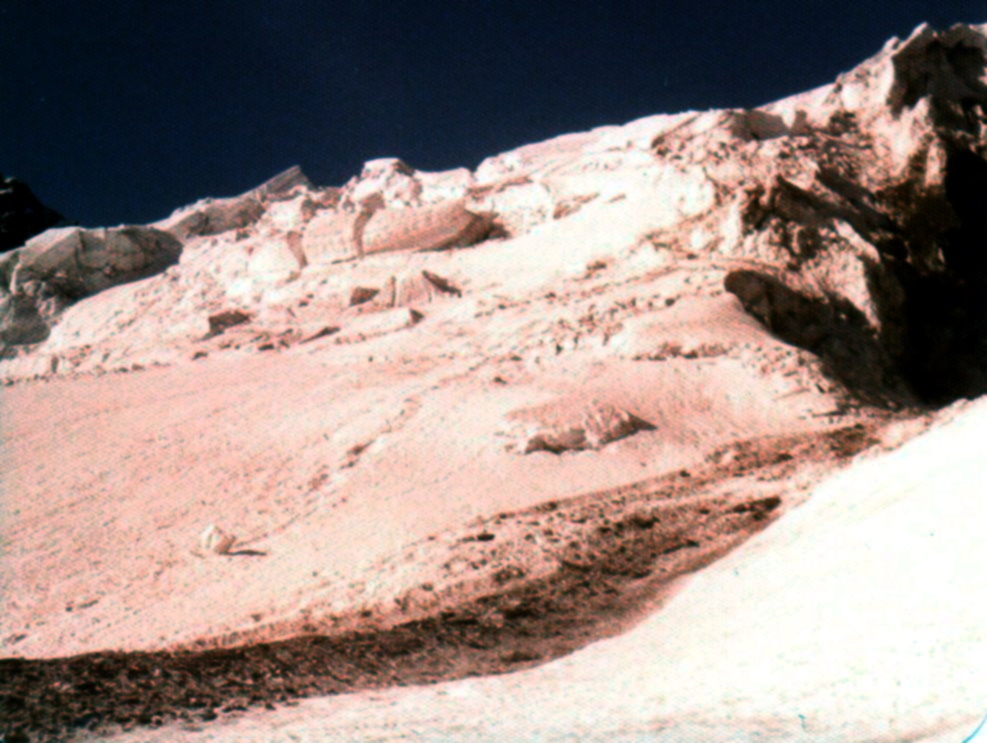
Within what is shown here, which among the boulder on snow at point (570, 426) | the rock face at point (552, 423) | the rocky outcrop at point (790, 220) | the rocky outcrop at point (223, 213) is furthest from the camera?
the rocky outcrop at point (223, 213)

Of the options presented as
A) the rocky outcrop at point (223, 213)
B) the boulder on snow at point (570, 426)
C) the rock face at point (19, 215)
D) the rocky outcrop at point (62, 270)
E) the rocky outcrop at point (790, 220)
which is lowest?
the boulder on snow at point (570, 426)

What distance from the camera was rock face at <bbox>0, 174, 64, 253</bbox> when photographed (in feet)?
78.1

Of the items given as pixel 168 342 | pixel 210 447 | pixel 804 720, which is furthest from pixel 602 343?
pixel 168 342

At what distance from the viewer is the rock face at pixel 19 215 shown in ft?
78.1

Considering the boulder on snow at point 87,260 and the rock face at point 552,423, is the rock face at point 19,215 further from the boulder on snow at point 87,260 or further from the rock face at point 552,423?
the rock face at point 552,423

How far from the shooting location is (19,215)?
949 inches

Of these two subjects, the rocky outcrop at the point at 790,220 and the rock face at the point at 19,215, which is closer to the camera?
the rocky outcrop at the point at 790,220

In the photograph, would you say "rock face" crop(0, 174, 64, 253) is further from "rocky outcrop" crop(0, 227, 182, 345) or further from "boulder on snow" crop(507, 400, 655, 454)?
"boulder on snow" crop(507, 400, 655, 454)

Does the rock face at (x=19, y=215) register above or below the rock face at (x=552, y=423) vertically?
above

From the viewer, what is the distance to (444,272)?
1467 cm

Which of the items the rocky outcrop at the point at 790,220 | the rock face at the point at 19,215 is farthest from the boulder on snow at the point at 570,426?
the rock face at the point at 19,215

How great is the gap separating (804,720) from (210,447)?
765cm

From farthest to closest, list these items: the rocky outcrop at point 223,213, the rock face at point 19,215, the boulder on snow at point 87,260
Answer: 1. the rock face at point 19,215
2. the rocky outcrop at point 223,213
3. the boulder on snow at point 87,260

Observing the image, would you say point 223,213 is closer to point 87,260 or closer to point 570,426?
point 87,260
